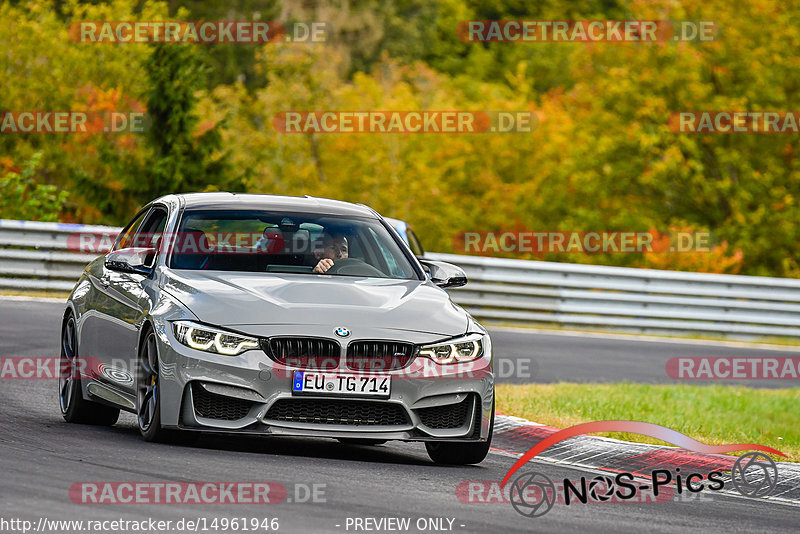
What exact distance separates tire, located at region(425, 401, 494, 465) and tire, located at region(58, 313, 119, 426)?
2413mm

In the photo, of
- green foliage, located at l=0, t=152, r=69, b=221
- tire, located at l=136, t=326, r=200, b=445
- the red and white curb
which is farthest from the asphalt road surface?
green foliage, located at l=0, t=152, r=69, b=221

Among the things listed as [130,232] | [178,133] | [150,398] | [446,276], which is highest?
[178,133]

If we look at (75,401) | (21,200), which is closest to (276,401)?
(75,401)

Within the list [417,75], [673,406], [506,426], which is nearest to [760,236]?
[417,75]

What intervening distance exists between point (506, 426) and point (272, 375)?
3.77 meters

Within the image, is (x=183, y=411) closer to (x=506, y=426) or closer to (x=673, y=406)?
(x=506, y=426)

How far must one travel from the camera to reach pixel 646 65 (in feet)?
157

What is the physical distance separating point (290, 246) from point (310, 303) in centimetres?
113

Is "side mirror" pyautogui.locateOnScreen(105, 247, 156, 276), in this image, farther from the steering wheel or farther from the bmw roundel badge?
the bmw roundel badge

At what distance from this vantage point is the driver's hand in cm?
1020

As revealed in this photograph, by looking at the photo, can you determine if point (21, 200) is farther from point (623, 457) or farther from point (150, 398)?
point (150, 398)

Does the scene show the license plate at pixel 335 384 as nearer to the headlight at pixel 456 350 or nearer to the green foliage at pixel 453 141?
the headlight at pixel 456 350

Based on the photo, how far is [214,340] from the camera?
898 cm

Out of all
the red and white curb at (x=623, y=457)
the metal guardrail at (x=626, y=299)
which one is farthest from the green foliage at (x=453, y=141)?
the red and white curb at (x=623, y=457)
